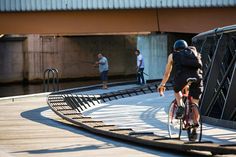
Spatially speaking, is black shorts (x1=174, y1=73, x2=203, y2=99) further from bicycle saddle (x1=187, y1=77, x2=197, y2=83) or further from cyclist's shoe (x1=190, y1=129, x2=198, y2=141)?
cyclist's shoe (x1=190, y1=129, x2=198, y2=141)

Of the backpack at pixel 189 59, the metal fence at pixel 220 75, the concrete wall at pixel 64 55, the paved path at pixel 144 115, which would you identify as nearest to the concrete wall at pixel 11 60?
→ the concrete wall at pixel 64 55

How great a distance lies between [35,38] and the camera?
49688mm

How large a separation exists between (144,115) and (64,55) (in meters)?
34.5

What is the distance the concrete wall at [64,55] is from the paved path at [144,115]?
25655 millimetres

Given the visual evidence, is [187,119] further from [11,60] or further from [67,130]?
[11,60]

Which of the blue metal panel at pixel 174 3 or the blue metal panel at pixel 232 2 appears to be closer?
the blue metal panel at pixel 232 2

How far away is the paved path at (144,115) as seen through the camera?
42.0 ft

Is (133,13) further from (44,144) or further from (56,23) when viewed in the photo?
(44,144)

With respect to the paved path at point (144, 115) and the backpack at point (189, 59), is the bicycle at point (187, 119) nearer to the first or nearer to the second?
the backpack at point (189, 59)

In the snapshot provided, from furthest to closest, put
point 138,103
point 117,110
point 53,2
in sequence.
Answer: point 53,2 < point 138,103 < point 117,110

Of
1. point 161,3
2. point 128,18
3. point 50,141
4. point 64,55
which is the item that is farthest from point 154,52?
point 50,141

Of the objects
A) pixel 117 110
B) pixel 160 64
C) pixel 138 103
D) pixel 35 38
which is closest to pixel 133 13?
pixel 160 64

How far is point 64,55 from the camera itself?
169ft

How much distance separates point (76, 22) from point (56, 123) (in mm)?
19310
